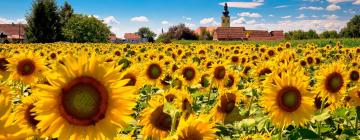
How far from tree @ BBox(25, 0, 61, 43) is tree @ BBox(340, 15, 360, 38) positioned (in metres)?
75.7

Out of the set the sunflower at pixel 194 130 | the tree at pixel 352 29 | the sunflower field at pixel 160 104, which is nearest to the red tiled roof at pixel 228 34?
the tree at pixel 352 29

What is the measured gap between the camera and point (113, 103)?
2.15 metres

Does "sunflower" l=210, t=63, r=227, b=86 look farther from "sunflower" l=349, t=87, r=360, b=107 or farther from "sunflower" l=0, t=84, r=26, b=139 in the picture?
"sunflower" l=0, t=84, r=26, b=139

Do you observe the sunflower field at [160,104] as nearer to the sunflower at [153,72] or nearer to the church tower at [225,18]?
the sunflower at [153,72]

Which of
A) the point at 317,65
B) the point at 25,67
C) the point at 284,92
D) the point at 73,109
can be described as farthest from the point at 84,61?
the point at 317,65

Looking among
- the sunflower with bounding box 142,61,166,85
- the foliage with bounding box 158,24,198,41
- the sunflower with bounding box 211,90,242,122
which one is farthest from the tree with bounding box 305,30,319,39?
the sunflower with bounding box 211,90,242,122

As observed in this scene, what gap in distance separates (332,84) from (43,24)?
273ft

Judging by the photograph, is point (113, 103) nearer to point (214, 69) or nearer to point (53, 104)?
point (53, 104)

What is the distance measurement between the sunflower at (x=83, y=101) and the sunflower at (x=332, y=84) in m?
3.02

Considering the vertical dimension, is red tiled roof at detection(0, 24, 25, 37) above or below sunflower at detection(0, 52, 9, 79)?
above

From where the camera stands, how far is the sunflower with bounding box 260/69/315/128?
3.51m

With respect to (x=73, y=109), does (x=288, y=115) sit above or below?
below

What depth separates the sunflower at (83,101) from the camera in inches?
82.5

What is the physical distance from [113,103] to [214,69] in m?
4.21
